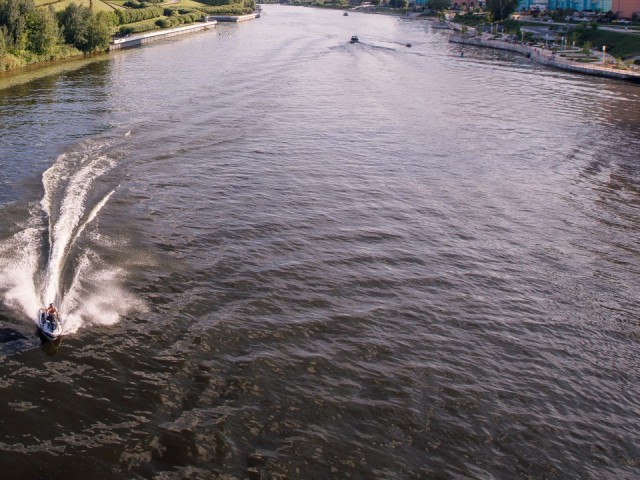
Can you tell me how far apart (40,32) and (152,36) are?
32106 millimetres

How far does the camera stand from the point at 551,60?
263ft

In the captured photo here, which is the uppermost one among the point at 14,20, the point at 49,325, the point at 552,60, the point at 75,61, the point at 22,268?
the point at 14,20

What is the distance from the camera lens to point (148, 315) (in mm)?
18125

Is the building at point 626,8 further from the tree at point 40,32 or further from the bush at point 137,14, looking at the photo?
the tree at point 40,32

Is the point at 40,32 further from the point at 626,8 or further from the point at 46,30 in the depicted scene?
the point at 626,8

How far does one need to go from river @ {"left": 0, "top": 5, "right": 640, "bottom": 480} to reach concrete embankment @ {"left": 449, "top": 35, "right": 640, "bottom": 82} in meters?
31.3

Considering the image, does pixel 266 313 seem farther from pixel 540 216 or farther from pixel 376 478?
pixel 540 216

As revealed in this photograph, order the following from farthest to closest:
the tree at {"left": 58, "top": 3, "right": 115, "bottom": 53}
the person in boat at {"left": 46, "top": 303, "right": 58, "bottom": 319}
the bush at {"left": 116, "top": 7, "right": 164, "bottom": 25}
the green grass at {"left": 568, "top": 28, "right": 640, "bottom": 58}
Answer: the bush at {"left": 116, "top": 7, "right": 164, "bottom": 25}, the green grass at {"left": 568, "top": 28, "right": 640, "bottom": 58}, the tree at {"left": 58, "top": 3, "right": 115, "bottom": 53}, the person in boat at {"left": 46, "top": 303, "right": 58, "bottom": 319}

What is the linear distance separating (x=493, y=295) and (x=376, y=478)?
9637 millimetres

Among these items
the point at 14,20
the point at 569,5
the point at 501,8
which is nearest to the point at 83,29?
the point at 14,20

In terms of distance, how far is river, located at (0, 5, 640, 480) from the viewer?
1379 cm

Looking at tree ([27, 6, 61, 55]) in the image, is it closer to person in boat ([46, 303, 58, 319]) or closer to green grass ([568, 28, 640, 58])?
person in boat ([46, 303, 58, 319])

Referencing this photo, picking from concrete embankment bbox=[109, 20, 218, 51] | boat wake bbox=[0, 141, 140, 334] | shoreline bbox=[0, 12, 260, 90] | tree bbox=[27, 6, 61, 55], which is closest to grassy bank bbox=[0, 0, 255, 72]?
tree bbox=[27, 6, 61, 55]

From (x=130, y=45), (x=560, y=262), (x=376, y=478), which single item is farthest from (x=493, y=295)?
(x=130, y=45)
